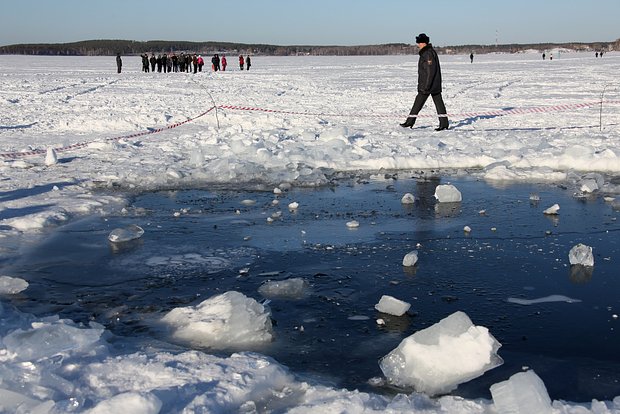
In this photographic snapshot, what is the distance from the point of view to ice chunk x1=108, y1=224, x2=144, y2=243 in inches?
234

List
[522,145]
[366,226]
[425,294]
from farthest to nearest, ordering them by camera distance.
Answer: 1. [522,145]
2. [366,226]
3. [425,294]

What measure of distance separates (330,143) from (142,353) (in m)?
7.43

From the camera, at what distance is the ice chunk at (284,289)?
4633 millimetres

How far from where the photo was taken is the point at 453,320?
3.69 meters

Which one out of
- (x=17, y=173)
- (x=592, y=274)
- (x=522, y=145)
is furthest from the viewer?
(x=522, y=145)

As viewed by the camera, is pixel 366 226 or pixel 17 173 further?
pixel 17 173

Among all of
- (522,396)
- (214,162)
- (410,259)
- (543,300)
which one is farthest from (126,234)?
(522,396)

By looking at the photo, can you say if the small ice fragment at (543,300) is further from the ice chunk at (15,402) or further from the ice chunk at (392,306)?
the ice chunk at (15,402)

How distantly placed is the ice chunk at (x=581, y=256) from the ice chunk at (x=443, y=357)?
1.76 metres

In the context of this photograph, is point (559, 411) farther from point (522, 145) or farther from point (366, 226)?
point (522, 145)

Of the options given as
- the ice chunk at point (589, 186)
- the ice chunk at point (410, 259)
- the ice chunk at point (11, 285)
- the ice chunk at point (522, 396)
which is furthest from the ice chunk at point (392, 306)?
the ice chunk at point (589, 186)

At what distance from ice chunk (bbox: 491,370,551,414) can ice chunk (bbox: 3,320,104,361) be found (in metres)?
2.04

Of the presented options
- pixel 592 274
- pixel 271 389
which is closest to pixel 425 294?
pixel 592 274

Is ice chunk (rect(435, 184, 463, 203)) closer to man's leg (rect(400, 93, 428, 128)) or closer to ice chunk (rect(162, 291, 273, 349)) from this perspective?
ice chunk (rect(162, 291, 273, 349))
